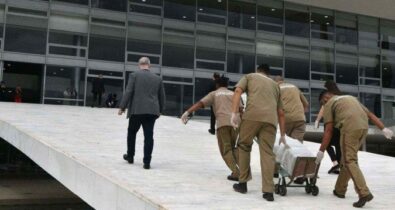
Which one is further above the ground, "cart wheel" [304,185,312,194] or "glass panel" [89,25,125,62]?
"glass panel" [89,25,125,62]

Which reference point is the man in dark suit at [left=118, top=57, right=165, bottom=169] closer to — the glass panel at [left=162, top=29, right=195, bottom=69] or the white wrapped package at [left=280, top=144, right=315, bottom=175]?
the white wrapped package at [left=280, top=144, right=315, bottom=175]

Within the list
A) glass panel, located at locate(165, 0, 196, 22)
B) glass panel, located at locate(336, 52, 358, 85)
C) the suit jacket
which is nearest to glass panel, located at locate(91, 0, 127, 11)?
glass panel, located at locate(165, 0, 196, 22)

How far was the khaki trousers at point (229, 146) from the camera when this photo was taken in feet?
21.2

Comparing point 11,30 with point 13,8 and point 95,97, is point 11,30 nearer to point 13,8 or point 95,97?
point 13,8

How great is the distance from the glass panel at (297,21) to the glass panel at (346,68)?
8.62 ft

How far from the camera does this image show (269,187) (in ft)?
17.4

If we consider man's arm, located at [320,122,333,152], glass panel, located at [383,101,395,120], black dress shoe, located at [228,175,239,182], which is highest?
glass panel, located at [383,101,395,120]

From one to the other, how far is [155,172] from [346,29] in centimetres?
2411

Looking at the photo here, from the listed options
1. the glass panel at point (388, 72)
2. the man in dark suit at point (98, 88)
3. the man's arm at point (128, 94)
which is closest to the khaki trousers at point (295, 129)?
the man's arm at point (128, 94)

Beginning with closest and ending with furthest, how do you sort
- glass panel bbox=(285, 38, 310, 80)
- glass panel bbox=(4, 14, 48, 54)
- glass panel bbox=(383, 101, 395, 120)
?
glass panel bbox=(4, 14, 48, 54)
glass panel bbox=(285, 38, 310, 80)
glass panel bbox=(383, 101, 395, 120)

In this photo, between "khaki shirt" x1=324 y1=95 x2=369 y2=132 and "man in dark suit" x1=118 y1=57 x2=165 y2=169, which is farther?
"man in dark suit" x1=118 y1=57 x2=165 y2=169

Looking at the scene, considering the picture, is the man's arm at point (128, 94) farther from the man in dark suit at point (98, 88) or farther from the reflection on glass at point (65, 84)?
the reflection on glass at point (65, 84)

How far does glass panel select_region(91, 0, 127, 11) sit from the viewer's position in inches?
861

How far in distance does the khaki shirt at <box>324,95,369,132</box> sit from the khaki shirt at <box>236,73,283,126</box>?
0.76 meters
